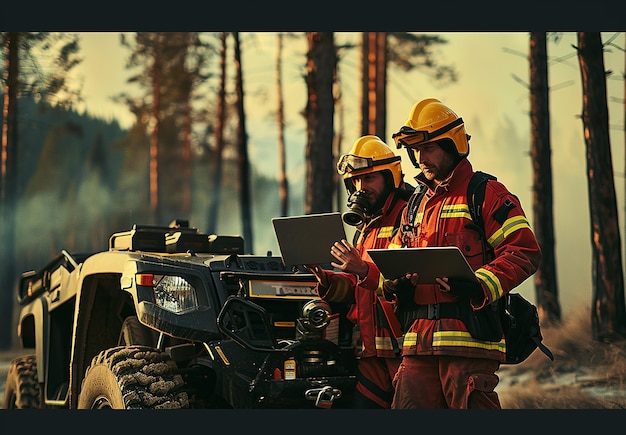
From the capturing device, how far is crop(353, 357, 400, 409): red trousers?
6863 millimetres

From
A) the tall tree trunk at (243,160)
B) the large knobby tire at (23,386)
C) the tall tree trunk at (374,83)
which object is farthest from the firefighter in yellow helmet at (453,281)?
the tall tree trunk at (243,160)

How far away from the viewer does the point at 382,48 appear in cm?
2192

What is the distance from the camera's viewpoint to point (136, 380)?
6652mm

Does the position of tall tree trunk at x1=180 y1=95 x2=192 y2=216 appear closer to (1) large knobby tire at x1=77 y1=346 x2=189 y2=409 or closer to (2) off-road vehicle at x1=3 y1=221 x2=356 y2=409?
(2) off-road vehicle at x1=3 y1=221 x2=356 y2=409

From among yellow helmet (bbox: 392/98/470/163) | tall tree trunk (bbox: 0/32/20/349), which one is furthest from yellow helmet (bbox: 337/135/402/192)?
tall tree trunk (bbox: 0/32/20/349)

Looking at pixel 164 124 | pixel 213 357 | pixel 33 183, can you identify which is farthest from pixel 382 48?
pixel 213 357

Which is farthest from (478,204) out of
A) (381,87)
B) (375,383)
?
(381,87)

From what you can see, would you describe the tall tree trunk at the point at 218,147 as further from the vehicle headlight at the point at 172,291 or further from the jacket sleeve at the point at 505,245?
the jacket sleeve at the point at 505,245

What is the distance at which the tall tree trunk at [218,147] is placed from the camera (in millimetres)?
22625

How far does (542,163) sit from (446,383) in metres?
9.83

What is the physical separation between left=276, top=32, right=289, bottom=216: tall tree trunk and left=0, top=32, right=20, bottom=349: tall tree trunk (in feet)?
18.5

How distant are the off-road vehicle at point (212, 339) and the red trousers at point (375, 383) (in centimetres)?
8

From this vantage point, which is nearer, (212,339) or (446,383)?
(446,383)

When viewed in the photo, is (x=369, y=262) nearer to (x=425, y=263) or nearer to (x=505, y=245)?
(x=425, y=263)
